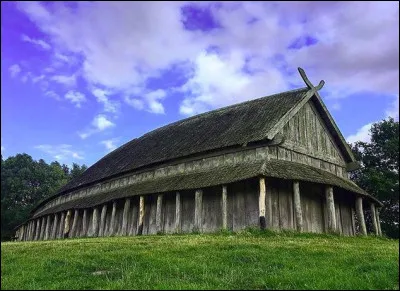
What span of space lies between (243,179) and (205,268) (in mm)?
11771

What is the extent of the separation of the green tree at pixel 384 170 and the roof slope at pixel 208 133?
15914mm

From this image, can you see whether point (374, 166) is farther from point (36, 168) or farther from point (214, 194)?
point (36, 168)

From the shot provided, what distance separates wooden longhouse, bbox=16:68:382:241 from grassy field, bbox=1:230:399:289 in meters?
8.18

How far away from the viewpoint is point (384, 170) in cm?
4084

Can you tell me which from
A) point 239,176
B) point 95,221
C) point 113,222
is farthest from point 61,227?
point 239,176

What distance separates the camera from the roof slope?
25.3m

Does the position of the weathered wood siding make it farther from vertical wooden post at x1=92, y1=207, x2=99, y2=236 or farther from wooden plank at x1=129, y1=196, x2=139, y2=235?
vertical wooden post at x1=92, y1=207, x2=99, y2=236

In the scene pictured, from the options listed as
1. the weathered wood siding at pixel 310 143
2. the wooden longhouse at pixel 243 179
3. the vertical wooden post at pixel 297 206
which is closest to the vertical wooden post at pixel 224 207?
the wooden longhouse at pixel 243 179

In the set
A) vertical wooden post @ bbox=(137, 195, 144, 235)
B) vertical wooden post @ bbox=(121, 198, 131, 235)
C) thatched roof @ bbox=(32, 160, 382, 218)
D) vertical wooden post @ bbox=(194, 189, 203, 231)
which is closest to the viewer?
thatched roof @ bbox=(32, 160, 382, 218)

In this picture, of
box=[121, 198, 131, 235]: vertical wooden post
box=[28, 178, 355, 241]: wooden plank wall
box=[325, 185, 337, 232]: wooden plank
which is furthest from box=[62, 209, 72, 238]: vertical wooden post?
box=[325, 185, 337, 232]: wooden plank

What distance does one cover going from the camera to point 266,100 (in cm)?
2967

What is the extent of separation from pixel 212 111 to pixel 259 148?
1098 cm

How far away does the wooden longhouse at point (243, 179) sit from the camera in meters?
22.7

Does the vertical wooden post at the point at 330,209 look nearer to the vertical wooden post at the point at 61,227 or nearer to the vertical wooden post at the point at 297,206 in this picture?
the vertical wooden post at the point at 297,206
